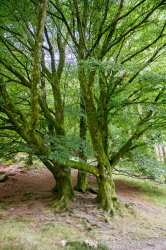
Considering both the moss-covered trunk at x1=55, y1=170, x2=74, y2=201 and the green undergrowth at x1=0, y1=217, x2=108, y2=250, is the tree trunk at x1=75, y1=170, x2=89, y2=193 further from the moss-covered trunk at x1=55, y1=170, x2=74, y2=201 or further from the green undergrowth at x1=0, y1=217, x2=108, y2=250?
the green undergrowth at x1=0, y1=217, x2=108, y2=250

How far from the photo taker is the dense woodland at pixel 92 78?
17.3 ft

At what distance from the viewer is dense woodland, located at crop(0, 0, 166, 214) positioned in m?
5.28

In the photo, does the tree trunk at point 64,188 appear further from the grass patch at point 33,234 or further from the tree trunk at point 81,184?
the grass patch at point 33,234

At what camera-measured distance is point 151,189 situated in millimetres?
10422

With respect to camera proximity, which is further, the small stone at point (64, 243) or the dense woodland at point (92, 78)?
the dense woodland at point (92, 78)

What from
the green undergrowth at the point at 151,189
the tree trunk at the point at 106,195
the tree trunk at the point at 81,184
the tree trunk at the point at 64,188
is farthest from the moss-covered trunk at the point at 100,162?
the green undergrowth at the point at 151,189

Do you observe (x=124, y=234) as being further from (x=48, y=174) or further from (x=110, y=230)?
(x=48, y=174)

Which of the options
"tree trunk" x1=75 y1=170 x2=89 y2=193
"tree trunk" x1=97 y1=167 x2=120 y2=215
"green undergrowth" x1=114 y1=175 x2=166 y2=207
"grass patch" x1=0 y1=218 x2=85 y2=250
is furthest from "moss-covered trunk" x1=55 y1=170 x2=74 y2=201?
"green undergrowth" x1=114 y1=175 x2=166 y2=207

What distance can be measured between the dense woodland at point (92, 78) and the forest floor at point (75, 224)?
532 mm

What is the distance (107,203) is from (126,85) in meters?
3.44

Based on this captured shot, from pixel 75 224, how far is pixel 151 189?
5.89 meters

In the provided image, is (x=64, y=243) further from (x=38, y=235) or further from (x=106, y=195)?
(x=106, y=195)

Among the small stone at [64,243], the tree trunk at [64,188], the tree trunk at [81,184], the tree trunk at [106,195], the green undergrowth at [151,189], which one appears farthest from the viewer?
the green undergrowth at [151,189]

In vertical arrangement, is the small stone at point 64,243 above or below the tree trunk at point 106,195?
below
